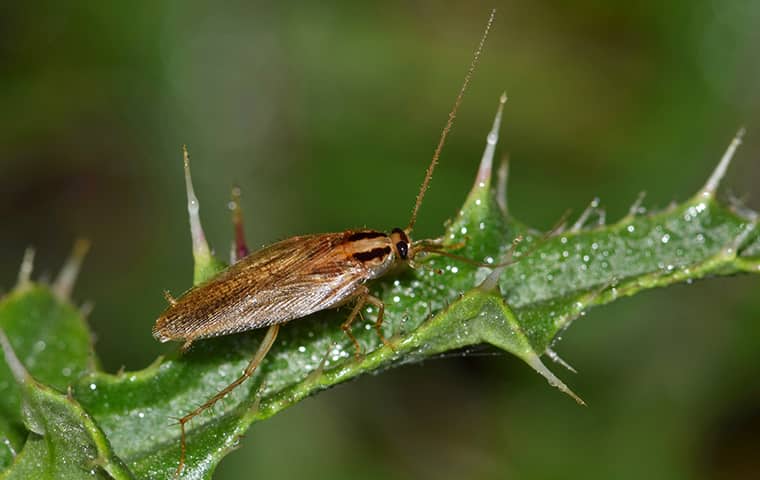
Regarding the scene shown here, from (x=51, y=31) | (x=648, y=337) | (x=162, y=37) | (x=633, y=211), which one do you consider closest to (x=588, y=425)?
(x=648, y=337)

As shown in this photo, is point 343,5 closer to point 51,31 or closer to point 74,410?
point 51,31

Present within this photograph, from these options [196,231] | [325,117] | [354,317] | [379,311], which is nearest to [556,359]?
[379,311]

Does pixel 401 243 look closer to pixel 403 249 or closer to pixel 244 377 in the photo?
pixel 403 249

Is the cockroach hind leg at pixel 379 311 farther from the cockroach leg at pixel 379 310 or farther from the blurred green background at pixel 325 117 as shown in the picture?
the blurred green background at pixel 325 117

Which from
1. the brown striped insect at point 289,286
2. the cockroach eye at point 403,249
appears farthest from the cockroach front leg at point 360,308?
the cockroach eye at point 403,249

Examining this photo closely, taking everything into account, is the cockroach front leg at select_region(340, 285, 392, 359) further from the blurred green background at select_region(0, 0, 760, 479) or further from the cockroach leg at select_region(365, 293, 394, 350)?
the blurred green background at select_region(0, 0, 760, 479)

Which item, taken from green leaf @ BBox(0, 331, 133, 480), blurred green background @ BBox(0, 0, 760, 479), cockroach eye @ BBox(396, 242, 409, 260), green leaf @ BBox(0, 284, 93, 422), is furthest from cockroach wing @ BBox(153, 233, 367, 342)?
blurred green background @ BBox(0, 0, 760, 479)
